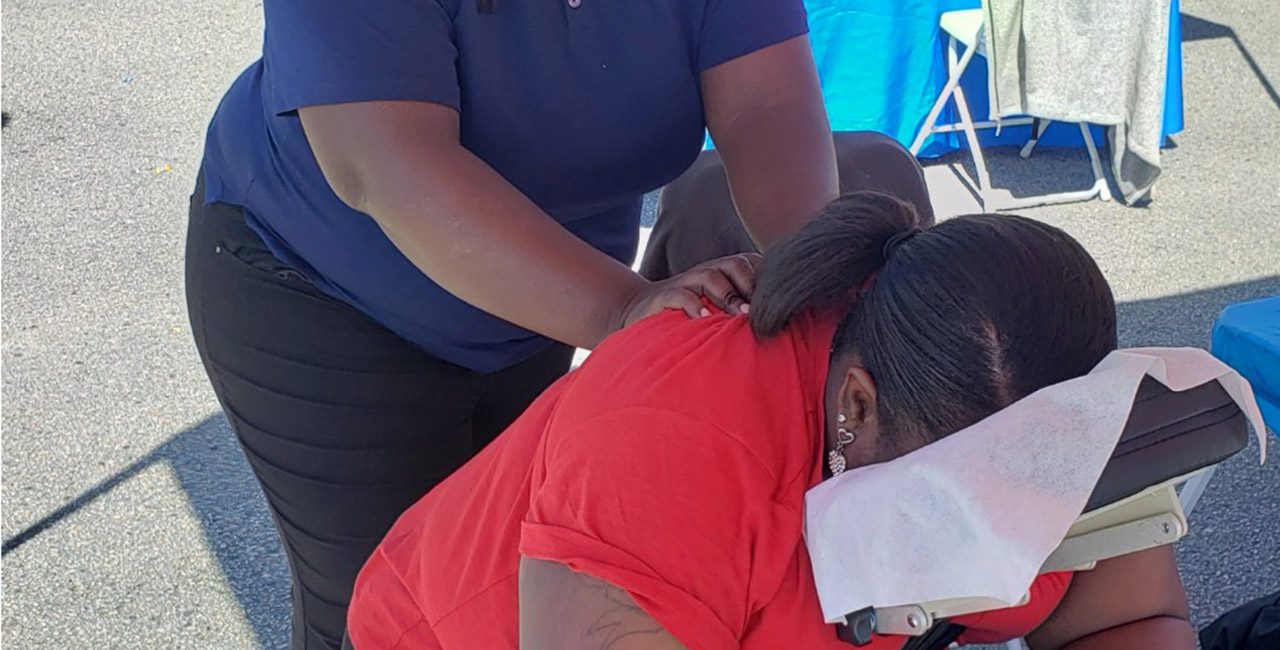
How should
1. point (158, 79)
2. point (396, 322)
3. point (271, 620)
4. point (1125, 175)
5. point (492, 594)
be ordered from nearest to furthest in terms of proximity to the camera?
1. point (492, 594)
2. point (396, 322)
3. point (271, 620)
4. point (1125, 175)
5. point (158, 79)

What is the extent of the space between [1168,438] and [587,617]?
44 centimetres

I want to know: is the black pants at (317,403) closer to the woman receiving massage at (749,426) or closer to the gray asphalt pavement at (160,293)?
the woman receiving massage at (749,426)

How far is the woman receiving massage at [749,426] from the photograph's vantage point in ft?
3.18

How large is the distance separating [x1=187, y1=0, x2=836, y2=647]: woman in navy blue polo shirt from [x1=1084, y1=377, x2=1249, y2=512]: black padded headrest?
42cm

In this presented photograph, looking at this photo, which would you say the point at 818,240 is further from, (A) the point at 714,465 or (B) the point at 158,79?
(B) the point at 158,79

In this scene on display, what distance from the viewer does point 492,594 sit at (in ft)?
3.63

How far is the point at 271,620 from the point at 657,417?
1.61 meters

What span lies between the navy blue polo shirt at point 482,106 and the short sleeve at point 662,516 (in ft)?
1.49

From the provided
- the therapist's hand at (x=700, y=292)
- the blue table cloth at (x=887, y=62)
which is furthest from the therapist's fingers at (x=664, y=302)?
the blue table cloth at (x=887, y=62)

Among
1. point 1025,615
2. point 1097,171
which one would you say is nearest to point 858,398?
point 1025,615

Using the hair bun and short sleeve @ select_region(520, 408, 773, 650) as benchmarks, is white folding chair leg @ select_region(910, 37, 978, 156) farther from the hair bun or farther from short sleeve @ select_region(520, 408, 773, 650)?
short sleeve @ select_region(520, 408, 773, 650)

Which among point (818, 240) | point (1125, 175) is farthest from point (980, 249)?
point (1125, 175)

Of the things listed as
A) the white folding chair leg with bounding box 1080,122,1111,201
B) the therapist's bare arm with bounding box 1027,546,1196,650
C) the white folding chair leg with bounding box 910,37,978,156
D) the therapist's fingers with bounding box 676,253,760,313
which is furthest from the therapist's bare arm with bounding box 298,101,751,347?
the white folding chair leg with bounding box 1080,122,1111,201

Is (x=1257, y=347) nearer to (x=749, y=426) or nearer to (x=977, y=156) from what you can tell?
(x=749, y=426)
